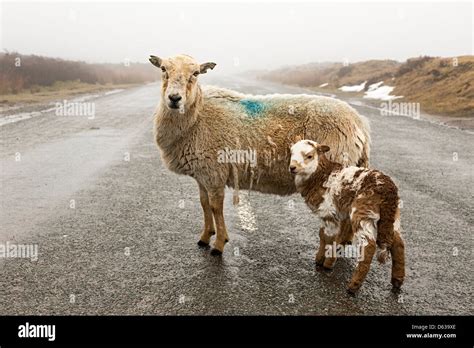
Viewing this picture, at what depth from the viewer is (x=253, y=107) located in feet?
18.6

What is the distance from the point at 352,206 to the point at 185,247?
89.8 inches

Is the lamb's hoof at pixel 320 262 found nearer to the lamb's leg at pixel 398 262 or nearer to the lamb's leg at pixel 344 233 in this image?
the lamb's leg at pixel 344 233

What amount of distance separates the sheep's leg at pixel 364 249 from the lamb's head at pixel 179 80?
2.50m

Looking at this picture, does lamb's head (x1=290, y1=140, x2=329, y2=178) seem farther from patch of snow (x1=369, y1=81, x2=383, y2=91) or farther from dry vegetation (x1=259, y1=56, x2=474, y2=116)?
patch of snow (x1=369, y1=81, x2=383, y2=91)

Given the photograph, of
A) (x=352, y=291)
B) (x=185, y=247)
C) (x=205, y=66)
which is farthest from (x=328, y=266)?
(x=205, y=66)

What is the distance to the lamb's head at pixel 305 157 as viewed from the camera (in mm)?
4715

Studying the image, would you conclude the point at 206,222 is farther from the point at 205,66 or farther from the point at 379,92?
the point at 379,92

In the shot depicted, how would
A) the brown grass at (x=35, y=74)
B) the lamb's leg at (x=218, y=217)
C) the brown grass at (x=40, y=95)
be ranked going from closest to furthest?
1. the lamb's leg at (x=218, y=217)
2. the brown grass at (x=40, y=95)
3. the brown grass at (x=35, y=74)

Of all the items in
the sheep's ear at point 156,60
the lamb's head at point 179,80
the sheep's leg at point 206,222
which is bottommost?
the sheep's leg at point 206,222

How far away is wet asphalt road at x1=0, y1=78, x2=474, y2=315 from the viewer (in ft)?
13.6

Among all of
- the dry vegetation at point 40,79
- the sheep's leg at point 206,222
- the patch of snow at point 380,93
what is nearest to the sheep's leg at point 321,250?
the sheep's leg at point 206,222

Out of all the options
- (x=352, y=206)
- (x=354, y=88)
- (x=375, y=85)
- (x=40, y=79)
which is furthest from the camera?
(x=354, y=88)
